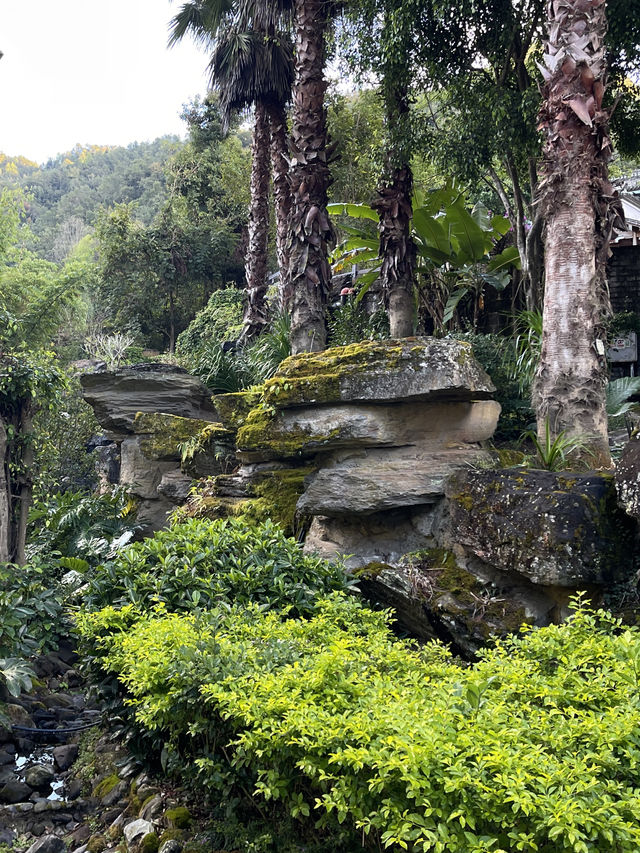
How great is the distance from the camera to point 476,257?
35.9 feet

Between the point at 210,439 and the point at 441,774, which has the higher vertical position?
the point at 210,439

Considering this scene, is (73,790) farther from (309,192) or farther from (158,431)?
(309,192)

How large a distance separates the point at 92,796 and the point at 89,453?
48.1 ft

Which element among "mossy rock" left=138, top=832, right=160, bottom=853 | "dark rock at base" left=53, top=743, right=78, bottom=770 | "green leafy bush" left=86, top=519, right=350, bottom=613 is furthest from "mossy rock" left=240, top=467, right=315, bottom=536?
"mossy rock" left=138, top=832, right=160, bottom=853

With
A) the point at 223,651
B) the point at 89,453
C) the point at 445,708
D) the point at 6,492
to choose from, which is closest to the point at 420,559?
the point at 223,651

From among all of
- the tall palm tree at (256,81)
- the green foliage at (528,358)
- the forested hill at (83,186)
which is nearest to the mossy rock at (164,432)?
the tall palm tree at (256,81)

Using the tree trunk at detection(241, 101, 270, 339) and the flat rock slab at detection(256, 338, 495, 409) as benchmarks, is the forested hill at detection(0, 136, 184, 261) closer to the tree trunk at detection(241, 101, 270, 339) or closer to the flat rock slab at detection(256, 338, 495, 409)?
the tree trunk at detection(241, 101, 270, 339)

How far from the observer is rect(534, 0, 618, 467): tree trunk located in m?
6.17

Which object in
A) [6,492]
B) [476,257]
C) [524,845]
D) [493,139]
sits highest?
[493,139]

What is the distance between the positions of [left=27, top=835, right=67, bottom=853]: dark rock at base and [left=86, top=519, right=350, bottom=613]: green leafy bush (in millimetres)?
1426

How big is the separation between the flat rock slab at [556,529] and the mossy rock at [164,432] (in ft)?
20.0

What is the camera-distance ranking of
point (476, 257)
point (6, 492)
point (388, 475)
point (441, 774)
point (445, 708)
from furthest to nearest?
point (476, 257) < point (6, 492) < point (388, 475) < point (445, 708) < point (441, 774)

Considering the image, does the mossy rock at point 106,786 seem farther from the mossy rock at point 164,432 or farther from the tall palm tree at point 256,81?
the tall palm tree at point 256,81

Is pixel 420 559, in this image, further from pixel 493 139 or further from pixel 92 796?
pixel 493 139
